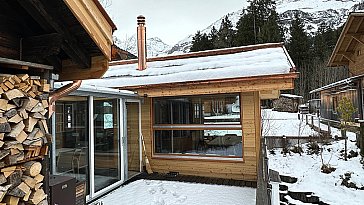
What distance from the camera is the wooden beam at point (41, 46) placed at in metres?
2.69

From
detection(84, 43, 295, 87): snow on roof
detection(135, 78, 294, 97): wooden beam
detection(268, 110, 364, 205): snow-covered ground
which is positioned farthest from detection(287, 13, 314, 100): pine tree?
detection(135, 78, 294, 97): wooden beam

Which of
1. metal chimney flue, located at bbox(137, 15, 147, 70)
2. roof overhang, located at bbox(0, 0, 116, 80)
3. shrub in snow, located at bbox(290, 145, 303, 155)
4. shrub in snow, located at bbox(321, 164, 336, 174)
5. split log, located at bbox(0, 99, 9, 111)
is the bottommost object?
shrub in snow, located at bbox(321, 164, 336, 174)

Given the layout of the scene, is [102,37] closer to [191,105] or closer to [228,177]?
[191,105]

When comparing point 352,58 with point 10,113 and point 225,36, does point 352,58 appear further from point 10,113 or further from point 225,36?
point 225,36

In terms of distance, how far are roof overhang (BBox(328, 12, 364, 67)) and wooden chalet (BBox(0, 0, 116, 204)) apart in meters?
11.8

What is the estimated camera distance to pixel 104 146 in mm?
5988

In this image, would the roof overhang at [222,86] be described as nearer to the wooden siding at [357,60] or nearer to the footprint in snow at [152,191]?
the footprint in snow at [152,191]

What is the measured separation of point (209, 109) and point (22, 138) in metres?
5.09

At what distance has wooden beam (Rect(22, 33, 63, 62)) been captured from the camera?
8.82 feet

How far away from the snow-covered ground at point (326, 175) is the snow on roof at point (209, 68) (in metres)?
2.85

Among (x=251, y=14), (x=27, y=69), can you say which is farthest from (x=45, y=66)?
(x=251, y=14)

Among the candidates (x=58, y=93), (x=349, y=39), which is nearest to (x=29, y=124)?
(x=58, y=93)

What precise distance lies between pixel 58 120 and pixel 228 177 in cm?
423

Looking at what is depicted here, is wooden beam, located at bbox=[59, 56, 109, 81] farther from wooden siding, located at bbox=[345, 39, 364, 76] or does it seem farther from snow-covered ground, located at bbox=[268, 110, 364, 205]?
wooden siding, located at bbox=[345, 39, 364, 76]
